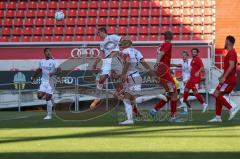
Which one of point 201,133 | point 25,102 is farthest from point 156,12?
point 201,133

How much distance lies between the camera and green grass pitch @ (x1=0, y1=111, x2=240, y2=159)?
7523 mm

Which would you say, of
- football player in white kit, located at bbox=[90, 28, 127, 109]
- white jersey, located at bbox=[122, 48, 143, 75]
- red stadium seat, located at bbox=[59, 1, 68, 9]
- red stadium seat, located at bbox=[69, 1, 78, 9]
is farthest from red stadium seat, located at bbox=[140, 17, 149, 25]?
white jersey, located at bbox=[122, 48, 143, 75]

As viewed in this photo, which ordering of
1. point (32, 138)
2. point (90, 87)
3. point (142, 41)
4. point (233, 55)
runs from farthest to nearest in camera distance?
point (142, 41)
point (90, 87)
point (233, 55)
point (32, 138)

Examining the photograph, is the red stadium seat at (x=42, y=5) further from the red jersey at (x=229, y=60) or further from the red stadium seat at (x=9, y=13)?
the red jersey at (x=229, y=60)

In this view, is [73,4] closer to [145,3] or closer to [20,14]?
[20,14]

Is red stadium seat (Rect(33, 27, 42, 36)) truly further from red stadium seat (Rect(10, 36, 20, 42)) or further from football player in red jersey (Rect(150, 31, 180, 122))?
football player in red jersey (Rect(150, 31, 180, 122))

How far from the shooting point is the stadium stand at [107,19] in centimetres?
3025

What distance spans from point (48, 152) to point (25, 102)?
1658 cm

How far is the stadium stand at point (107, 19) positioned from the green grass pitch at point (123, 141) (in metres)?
18.0

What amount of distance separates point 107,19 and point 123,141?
22.5m

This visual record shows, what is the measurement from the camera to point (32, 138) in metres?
9.86

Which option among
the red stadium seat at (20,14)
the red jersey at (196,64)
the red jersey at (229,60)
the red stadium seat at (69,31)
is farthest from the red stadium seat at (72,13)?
the red jersey at (229,60)

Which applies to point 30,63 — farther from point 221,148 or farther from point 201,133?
point 221,148

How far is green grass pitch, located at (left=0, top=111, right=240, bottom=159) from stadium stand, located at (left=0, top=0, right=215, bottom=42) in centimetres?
1802
